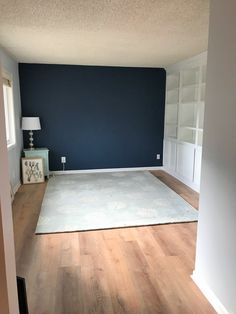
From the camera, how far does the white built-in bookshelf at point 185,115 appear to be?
4.45 meters

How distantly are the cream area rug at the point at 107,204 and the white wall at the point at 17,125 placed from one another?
0.61 meters

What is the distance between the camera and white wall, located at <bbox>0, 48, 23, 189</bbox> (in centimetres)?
424

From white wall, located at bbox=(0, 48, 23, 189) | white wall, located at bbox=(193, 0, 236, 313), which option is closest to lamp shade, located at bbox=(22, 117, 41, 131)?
white wall, located at bbox=(0, 48, 23, 189)

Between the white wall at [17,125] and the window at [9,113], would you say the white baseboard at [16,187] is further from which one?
the window at [9,113]

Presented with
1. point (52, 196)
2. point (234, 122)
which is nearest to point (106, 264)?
point (234, 122)

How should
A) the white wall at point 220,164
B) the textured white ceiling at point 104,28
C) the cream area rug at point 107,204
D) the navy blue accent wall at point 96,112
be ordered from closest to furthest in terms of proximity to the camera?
1. the white wall at point 220,164
2. the textured white ceiling at point 104,28
3. the cream area rug at point 107,204
4. the navy blue accent wall at point 96,112

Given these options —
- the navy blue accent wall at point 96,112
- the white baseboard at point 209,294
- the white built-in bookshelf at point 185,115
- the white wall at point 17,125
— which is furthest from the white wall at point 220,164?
the navy blue accent wall at point 96,112

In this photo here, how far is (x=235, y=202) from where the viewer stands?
1594mm

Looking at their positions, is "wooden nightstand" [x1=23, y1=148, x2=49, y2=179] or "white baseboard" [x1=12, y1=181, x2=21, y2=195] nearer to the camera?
"white baseboard" [x1=12, y1=181, x2=21, y2=195]

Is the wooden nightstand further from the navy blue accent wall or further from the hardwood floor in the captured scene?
the hardwood floor

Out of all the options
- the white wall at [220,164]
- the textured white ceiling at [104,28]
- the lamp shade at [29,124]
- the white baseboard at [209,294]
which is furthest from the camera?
the lamp shade at [29,124]

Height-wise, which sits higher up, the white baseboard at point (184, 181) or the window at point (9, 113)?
the window at point (9, 113)

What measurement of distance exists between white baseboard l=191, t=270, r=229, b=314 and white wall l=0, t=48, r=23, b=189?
3201 mm

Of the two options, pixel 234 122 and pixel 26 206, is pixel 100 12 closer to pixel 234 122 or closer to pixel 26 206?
pixel 234 122
